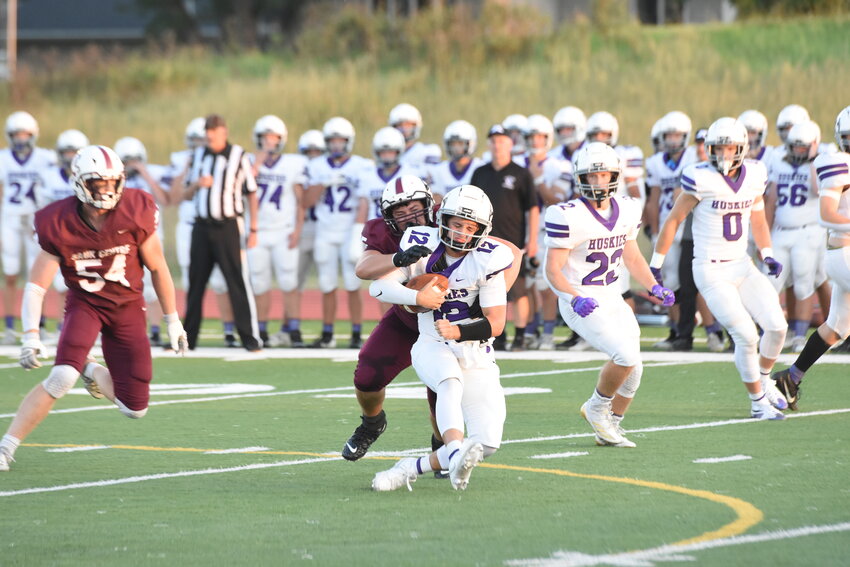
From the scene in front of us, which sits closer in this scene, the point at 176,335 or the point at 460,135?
the point at 176,335

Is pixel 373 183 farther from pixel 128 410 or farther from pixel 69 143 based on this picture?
pixel 128 410

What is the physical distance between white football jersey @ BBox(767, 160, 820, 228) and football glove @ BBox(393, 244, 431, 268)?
22.6 feet

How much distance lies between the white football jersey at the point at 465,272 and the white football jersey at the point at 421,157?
7169 millimetres

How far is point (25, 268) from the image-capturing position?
2347 centimetres

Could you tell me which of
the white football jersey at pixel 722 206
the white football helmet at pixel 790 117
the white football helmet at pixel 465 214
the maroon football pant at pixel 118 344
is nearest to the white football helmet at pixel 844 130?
the white football jersey at pixel 722 206

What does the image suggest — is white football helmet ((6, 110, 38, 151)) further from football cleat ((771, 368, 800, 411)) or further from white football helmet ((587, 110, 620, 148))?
football cleat ((771, 368, 800, 411))

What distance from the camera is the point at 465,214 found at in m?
6.83

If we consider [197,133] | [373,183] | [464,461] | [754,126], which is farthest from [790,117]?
[464,461]

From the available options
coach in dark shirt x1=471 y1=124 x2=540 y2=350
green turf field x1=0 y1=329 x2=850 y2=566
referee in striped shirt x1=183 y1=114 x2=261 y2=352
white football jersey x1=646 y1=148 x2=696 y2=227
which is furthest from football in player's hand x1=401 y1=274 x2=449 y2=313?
white football jersey x1=646 y1=148 x2=696 y2=227

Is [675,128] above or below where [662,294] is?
above

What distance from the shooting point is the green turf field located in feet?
18.7

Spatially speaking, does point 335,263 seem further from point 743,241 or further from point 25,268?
point 25,268

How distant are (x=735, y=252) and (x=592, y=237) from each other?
1.51 m

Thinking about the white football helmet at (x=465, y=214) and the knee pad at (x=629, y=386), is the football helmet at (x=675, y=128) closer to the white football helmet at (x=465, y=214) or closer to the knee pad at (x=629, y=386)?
the knee pad at (x=629, y=386)
